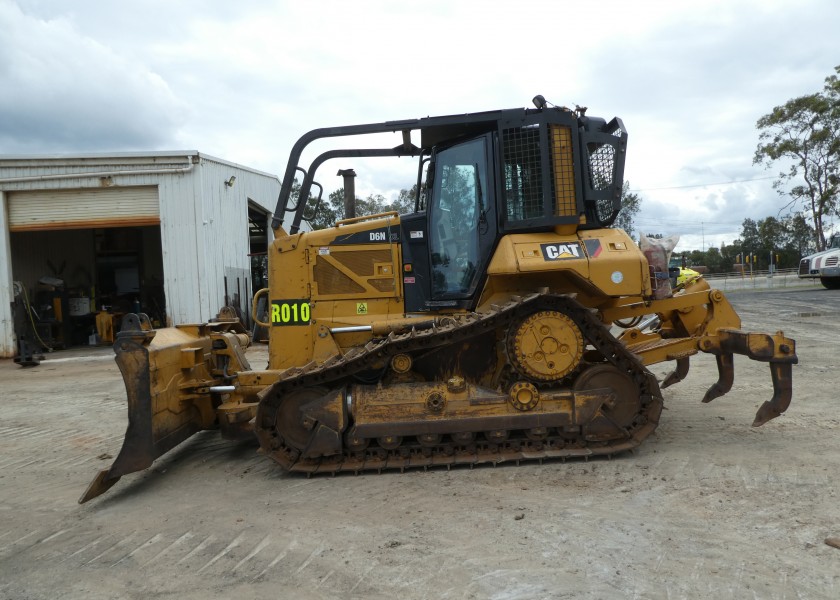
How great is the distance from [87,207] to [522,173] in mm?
13356

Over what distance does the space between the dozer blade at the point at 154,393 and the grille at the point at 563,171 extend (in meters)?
3.49

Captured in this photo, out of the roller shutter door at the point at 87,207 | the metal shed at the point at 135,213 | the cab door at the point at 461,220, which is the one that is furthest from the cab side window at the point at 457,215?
the roller shutter door at the point at 87,207

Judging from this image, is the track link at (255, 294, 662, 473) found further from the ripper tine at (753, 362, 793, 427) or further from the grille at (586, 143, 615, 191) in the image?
the grille at (586, 143, 615, 191)

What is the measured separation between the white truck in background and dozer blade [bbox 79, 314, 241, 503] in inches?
1031

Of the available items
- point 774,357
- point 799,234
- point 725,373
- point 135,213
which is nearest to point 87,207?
point 135,213

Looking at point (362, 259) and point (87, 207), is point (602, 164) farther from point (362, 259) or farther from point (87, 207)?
point (87, 207)

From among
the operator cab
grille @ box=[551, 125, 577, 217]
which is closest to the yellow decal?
the operator cab

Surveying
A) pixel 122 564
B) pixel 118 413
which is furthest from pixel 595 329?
pixel 118 413

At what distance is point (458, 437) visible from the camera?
5.12 metres

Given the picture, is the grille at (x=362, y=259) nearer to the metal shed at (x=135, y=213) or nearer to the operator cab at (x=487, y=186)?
the operator cab at (x=487, y=186)

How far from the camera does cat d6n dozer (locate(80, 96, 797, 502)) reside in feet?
16.7

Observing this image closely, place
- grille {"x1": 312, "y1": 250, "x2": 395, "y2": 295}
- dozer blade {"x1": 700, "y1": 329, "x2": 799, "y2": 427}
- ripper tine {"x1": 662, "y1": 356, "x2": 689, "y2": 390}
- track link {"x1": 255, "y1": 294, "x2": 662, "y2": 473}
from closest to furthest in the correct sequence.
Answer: track link {"x1": 255, "y1": 294, "x2": 662, "y2": 473}, dozer blade {"x1": 700, "y1": 329, "x2": 799, "y2": 427}, grille {"x1": 312, "y1": 250, "x2": 395, "y2": 295}, ripper tine {"x1": 662, "y1": 356, "x2": 689, "y2": 390}

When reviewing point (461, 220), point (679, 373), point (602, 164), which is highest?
point (602, 164)

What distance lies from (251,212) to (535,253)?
1903 cm
